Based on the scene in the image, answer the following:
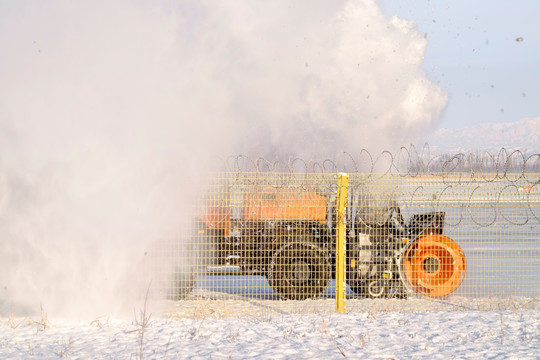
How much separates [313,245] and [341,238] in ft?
3.33

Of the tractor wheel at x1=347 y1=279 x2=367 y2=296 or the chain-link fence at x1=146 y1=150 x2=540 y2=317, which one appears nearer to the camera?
the chain-link fence at x1=146 y1=150 x2=540 y2=317

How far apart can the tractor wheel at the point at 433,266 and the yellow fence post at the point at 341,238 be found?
1851mm

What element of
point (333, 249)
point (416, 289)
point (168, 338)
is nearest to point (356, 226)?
point (333, 249)

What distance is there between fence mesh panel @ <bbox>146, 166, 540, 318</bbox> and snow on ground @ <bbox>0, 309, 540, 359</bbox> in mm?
981

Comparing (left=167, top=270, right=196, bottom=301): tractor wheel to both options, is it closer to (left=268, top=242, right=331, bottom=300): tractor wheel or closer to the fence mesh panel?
the fence mesh panel

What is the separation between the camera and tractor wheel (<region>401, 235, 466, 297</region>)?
11594 mm

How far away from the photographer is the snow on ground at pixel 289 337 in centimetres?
742

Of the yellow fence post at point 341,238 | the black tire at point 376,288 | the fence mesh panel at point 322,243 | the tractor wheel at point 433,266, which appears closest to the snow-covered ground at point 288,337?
the yellow fence post at point 341,238

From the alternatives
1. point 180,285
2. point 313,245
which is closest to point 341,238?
point 313,245

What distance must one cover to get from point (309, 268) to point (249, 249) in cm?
108

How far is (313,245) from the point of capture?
11.1 m

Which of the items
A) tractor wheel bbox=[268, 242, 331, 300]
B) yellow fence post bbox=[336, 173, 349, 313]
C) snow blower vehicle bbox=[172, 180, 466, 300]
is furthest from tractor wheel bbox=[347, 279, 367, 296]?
yellow fence post bbox=[336, 173, 349, 313]

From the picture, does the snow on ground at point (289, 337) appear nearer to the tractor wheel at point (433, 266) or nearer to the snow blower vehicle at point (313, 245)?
the snow blower vehicle at point (313, 245)

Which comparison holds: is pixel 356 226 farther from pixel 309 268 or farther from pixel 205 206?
pixel 205 206
